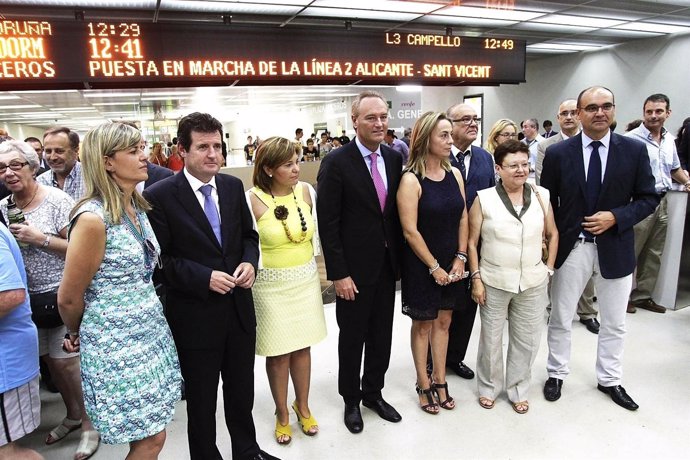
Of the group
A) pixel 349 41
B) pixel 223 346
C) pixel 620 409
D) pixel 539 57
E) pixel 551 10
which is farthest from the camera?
pixel 539 57

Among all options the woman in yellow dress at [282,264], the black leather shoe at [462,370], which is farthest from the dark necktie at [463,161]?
the black leather shoe at [462,370]

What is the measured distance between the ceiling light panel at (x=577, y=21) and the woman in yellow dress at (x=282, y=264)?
5599mm

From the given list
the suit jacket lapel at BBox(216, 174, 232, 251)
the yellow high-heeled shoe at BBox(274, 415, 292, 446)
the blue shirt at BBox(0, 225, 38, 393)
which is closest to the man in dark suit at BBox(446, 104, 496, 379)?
the yellow high-heeled shoe at BBox(274, 415, 292, 446)

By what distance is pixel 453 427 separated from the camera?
238 centimetres

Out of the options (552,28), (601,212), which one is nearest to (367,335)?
(601,212)

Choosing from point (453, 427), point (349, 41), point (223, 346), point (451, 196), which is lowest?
point (453, 427)

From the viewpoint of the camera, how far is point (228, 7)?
15.8ft

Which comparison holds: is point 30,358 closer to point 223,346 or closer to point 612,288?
point 223,346

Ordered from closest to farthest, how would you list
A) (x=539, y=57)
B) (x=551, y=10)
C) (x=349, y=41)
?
(x=349, y=41)
(x=551, y=10)
(x=539, y=57)

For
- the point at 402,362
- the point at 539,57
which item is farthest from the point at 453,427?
the point at 539,57

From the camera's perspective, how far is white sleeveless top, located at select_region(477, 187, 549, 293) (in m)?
2.35

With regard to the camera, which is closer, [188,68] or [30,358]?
[30,358]

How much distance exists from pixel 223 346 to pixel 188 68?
3.25 m

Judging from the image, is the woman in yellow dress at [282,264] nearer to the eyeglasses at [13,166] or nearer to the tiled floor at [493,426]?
the tiled floor at [493,426]
